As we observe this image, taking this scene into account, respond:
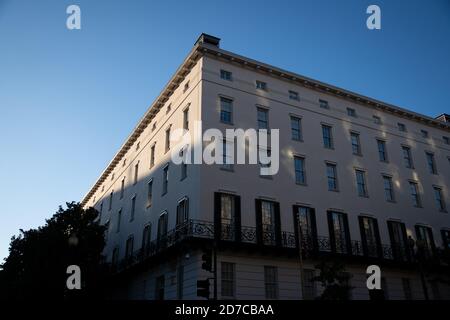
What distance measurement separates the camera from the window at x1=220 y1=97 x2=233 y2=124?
2653 centimetres

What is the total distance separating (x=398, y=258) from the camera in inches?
1105

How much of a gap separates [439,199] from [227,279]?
22097 millimetres

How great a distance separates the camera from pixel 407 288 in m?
27.7

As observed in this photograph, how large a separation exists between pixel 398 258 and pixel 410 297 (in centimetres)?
265

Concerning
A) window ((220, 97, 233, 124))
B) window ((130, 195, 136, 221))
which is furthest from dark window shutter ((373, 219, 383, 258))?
window ((130, 195, 136, 221))

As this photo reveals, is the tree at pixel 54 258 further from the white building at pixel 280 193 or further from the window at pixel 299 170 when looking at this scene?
the window at pixel 299 170

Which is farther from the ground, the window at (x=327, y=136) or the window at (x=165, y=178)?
the window at (x=327, y=136)

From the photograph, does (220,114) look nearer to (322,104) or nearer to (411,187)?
(322,104)

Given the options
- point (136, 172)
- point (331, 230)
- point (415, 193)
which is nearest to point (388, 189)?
point (415, 193)

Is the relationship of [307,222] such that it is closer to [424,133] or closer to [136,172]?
[136,172]

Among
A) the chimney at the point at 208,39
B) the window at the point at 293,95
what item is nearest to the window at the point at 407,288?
the window at the point at 293,95

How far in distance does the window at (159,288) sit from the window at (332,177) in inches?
512

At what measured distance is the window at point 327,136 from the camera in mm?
30047
